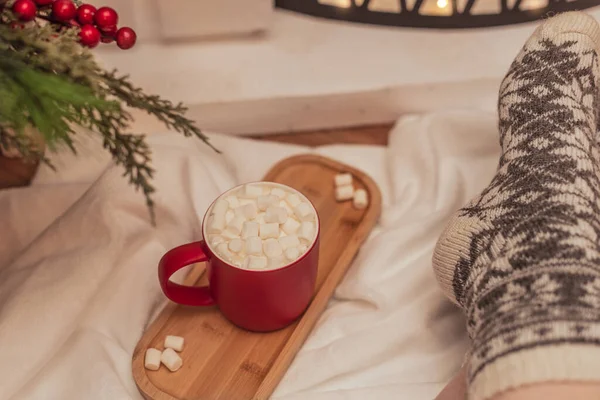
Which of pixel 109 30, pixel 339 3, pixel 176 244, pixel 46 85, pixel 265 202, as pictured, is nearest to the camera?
pixel 46 85

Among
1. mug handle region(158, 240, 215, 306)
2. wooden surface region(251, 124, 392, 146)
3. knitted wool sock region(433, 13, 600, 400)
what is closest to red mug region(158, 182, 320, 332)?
mug handle region(158, 240, 215, 306)

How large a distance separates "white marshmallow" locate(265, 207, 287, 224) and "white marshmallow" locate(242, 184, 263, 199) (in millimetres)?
29

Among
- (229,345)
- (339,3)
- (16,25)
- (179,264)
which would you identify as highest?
(16,25)

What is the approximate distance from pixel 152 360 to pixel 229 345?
3.1 inches

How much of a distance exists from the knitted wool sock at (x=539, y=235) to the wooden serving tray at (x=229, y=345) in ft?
0.45

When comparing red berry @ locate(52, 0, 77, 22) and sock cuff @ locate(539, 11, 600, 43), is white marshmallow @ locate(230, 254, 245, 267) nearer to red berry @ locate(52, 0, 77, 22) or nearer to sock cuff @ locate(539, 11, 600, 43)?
red berry @ locate(52, 0, 77, 22)

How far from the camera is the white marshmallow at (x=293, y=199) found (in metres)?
0.62

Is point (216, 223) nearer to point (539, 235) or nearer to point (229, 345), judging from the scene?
point (229, 345)

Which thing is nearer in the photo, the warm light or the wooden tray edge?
the wooden tray edge

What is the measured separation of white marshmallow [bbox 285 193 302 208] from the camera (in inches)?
24.3

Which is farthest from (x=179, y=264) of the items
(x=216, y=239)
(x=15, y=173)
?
(x=15, y=173)

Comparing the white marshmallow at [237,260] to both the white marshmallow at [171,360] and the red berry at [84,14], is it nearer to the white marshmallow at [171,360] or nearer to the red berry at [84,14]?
the white marshmallow at [171,360]

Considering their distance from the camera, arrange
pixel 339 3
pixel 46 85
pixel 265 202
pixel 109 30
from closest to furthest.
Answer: pixel 46 85 < pixel 109 30 < pixel 265 202 < pixel 339 3

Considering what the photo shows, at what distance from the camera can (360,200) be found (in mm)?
759
